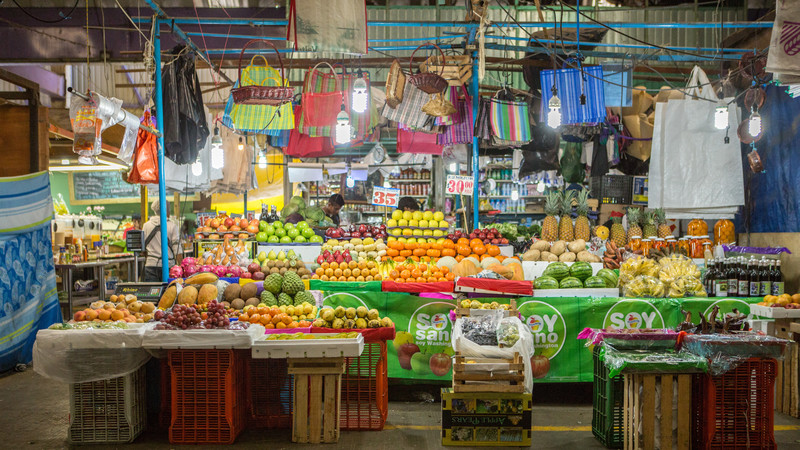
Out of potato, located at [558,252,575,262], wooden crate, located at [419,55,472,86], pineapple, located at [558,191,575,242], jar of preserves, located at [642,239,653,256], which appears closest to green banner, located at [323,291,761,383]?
potato, located at [558,252,575,262]

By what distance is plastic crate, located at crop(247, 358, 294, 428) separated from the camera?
17.0 feet

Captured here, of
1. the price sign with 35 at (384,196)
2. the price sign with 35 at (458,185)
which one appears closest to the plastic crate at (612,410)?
the price sign with 35 at (458,185)

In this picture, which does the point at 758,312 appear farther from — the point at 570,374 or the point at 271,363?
the point at 271,363

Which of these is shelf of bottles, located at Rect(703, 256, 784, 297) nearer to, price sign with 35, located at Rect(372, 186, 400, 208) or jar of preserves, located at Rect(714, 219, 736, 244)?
jar of preserves, located at Rect(714, 219, 736, 244)

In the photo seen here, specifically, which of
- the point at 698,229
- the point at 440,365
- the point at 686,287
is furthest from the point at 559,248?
the point at 440,365

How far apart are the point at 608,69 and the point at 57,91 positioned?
11588 millimetres

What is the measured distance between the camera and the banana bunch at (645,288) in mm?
6152

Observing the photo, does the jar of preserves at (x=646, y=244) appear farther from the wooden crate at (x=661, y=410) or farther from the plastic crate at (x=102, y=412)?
the plastic crate at (x=102, y=412)

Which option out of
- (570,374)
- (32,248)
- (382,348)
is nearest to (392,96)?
(382,348)

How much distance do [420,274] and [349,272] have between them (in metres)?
0.86

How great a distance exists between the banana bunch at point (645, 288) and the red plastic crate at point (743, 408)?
1.83 metres

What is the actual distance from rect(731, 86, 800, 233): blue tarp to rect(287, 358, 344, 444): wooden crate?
6.67 meters

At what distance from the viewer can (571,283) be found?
635 cm

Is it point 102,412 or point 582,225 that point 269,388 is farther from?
point 582,225
